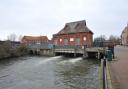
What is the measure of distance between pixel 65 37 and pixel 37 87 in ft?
104

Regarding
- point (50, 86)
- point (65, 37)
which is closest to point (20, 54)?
point (65, 37)

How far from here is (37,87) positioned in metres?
11.4

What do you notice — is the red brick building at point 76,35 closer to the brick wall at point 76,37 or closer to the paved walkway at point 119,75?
the brick wall at point 76,37

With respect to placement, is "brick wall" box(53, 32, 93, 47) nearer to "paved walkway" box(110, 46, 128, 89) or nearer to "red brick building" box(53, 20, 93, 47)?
"red brick building" box(53, 20, 93, 47)

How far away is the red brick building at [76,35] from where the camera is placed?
128 feet

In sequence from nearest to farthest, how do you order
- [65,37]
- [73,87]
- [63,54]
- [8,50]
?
1. [73,87]
2. [8,50]
3. [63,54]
4. [65,37]

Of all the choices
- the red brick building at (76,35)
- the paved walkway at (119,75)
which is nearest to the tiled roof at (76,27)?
the red brick building at (76,35)

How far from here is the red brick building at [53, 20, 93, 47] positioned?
39.1 metres

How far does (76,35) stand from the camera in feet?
133

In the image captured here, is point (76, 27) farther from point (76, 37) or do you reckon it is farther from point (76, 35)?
point (76, 37)

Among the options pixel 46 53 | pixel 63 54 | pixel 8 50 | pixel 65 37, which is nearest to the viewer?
pixel 8 50

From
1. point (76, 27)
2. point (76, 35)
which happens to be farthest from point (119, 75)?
point (76, 27)

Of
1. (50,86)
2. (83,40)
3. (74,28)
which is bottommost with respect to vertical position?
(50,86)

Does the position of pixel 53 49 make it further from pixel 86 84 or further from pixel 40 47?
pixel 86 84
